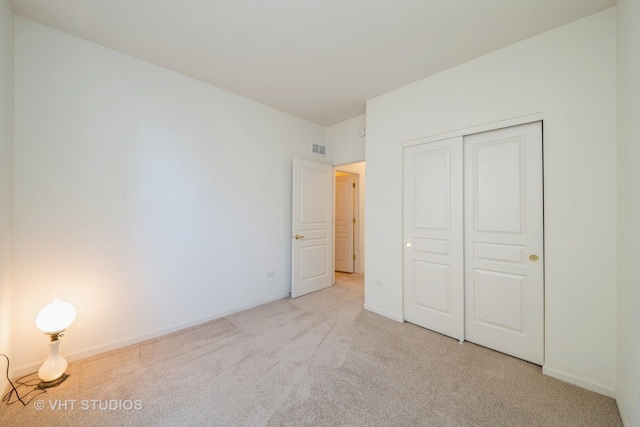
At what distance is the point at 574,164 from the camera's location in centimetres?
199

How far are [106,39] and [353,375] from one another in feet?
12.3

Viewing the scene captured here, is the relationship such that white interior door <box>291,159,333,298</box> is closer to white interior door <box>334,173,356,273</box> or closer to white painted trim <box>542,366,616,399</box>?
white interior door <box>334,173,356,273</box>

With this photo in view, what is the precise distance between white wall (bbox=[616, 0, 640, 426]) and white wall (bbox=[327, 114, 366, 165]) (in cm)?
276

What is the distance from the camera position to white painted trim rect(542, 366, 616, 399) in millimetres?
1855

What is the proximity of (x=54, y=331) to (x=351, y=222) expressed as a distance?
466 centimetres

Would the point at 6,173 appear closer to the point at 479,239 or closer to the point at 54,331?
the point at 54,331

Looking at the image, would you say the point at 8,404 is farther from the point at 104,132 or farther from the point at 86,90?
the point at 86,90

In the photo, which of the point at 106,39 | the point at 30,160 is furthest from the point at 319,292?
the point at 106,39

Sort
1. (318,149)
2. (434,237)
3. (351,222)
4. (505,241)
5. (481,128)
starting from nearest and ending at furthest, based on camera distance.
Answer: (505,241) → (481,128) → (434,237) → (318,149) → (351,222)

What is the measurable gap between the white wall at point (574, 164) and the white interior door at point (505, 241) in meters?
0.10

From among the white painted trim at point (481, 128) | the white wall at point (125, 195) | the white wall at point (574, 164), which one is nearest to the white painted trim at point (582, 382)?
the white wall at point (574, 164)

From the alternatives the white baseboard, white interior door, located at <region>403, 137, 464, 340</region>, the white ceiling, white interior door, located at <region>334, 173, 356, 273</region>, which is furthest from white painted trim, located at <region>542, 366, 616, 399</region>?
white interior door, located at <region>334, 173, 356, 273</region>

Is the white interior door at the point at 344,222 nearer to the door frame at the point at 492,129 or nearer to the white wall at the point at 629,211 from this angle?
the door frame at the point at 492,129

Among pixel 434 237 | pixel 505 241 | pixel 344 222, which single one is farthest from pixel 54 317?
pixel 344 222
